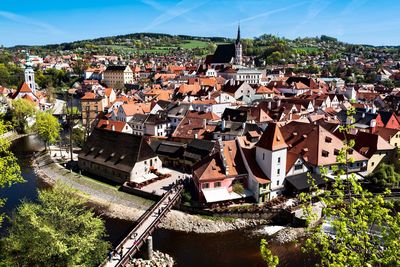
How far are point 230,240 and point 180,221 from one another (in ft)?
20.2

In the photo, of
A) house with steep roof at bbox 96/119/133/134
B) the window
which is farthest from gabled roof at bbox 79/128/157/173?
the window

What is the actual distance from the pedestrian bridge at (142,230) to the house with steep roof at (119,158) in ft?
23.8

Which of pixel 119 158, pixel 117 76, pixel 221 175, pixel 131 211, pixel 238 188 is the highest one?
pixel 117 76

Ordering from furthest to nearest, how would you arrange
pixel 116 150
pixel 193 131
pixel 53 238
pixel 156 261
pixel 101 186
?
pixel 193 131 → pixel 116 150 → pixel 101 186 → pixel 156 261 → pixel 53 238

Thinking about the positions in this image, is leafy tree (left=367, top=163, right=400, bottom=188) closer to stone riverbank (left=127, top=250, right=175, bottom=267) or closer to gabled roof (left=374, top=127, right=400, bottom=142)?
gabled roof (left=374, top=127, right=400, bottom=142)

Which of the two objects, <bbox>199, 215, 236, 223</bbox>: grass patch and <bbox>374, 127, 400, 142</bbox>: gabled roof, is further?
<bbox>374, 127, 400, 142</bbox>: gabled roof

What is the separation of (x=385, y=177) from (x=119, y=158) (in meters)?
35.4

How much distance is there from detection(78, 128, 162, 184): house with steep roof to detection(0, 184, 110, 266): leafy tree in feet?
68.1

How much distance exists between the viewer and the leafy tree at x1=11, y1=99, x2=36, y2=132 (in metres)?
86.2

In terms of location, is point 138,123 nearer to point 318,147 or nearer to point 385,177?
point 318,147

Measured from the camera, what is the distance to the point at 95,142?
56.3 metres

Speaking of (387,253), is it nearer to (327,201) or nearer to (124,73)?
(327,201)

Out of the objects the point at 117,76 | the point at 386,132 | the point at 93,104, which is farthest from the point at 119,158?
the point at 117,76

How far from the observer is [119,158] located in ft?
168
